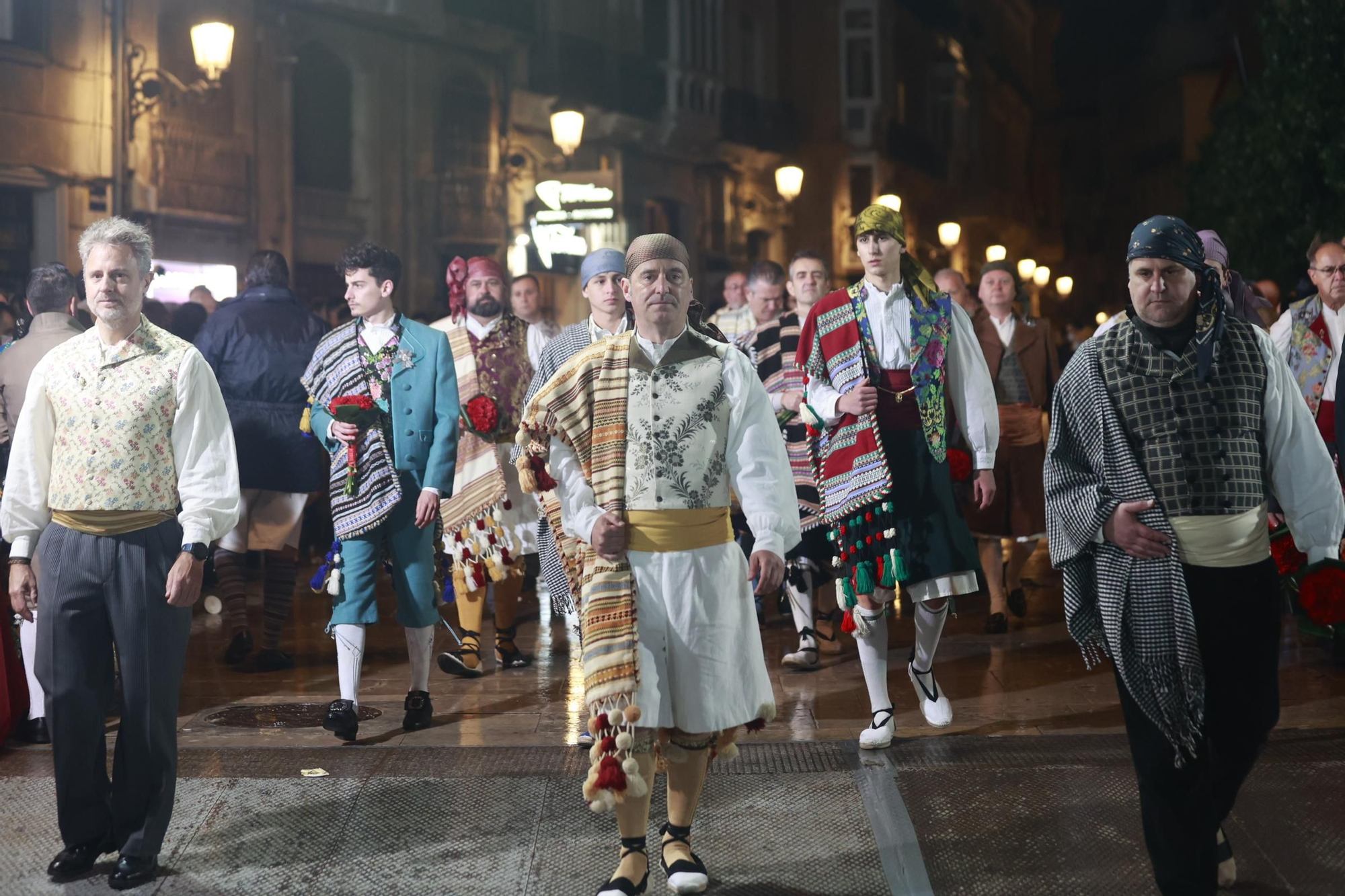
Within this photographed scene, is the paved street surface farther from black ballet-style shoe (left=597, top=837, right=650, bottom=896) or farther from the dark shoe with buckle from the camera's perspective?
the dark shoe with buckle

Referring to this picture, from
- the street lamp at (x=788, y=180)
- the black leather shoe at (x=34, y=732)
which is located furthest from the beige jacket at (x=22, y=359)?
the street lamp at (x=788, y=180)

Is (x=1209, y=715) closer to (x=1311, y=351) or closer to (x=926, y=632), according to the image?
(x=926, y=632)

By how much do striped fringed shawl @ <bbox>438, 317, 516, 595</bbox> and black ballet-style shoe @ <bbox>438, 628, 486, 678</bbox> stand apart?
0.81ft

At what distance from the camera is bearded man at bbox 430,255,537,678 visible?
8031 mm

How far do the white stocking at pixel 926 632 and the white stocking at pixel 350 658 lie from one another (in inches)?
92.0

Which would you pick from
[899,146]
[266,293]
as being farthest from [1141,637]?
[899,146]

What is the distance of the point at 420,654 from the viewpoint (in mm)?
6672

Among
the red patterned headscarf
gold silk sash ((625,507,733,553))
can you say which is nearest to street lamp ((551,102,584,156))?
the red patterned headscarf

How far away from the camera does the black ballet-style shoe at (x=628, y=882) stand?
14.4 ft

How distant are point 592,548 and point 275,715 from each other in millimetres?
3053

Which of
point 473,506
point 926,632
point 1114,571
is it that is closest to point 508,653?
point 473,506

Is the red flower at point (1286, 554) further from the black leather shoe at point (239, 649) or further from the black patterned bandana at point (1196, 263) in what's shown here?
the black leather shoe at point (239, 649)

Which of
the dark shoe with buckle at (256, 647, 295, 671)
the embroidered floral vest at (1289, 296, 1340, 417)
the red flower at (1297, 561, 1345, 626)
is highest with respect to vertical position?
the embroidered floral vest at (1289, 296, 1340, 417)

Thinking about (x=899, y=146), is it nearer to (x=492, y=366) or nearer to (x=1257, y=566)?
(x=492, y=366)
